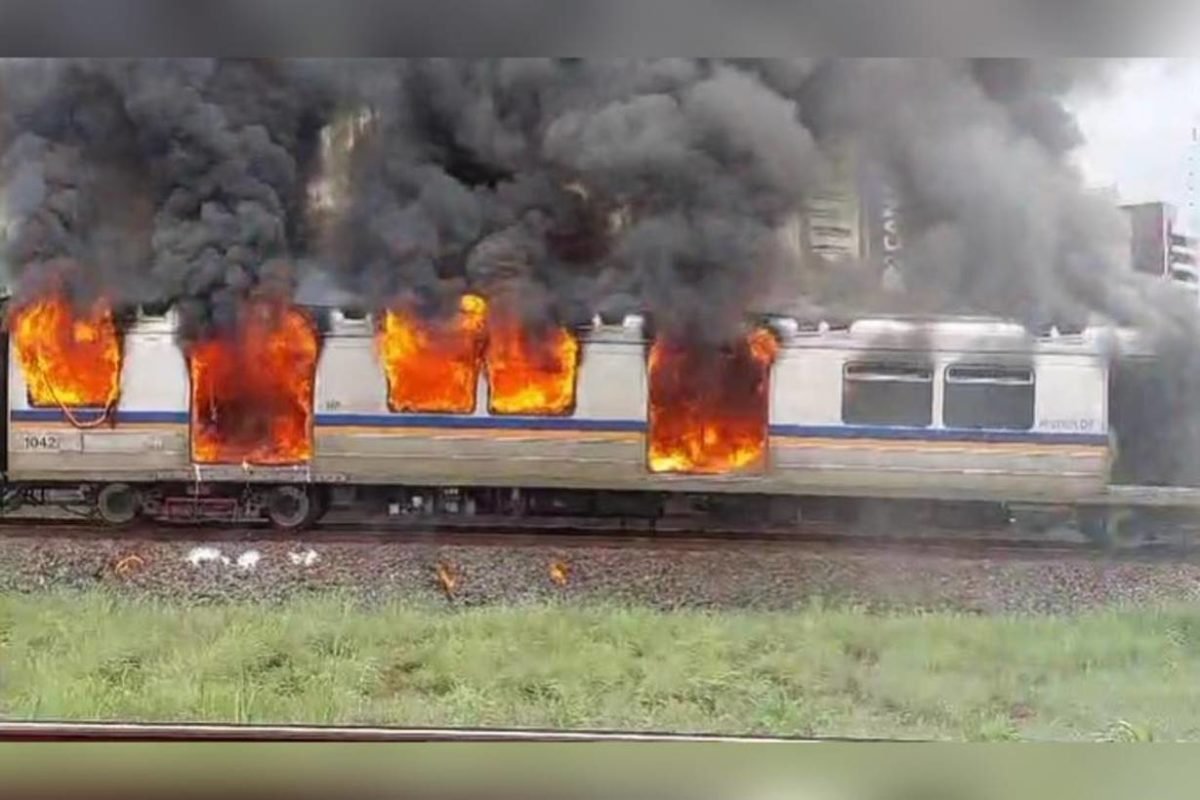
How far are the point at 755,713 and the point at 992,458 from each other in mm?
712

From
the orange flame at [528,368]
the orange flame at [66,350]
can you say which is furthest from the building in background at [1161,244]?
the orange flame at [66,350]

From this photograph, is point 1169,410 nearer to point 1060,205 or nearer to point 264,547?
point 1060,205

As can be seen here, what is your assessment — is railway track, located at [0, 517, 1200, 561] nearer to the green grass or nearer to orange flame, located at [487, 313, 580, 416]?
the green grass

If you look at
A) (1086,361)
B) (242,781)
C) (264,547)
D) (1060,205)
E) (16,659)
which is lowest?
(242,781)

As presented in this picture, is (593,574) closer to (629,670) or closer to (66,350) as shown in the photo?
(629,670)

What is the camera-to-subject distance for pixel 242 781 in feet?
7.82

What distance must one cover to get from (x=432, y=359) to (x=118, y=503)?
74 cm

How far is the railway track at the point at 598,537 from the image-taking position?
2.45 m

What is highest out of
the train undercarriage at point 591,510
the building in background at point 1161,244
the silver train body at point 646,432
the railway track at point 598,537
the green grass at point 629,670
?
the building in background at point 1161,244

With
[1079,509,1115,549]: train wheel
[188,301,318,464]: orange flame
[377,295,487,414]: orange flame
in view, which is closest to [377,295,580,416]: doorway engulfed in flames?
[377,295,487,414]: orange flame

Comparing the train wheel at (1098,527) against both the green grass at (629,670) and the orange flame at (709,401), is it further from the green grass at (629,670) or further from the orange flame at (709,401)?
the orange flame at (709,401)

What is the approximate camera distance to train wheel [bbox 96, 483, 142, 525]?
251cm

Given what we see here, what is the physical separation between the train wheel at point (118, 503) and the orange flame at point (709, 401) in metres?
1.09

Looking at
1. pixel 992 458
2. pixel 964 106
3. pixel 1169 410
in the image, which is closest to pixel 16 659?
pixel 992 458
